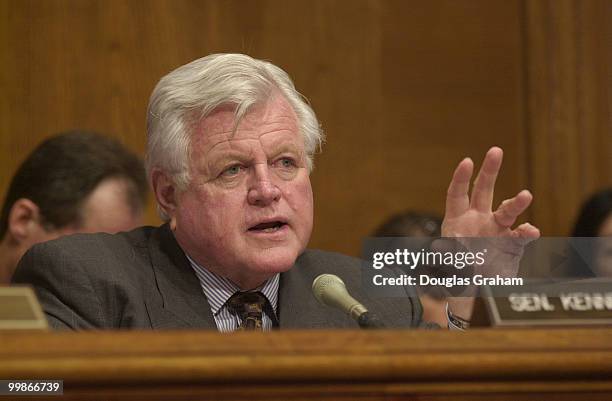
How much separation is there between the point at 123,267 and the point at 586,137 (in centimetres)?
228

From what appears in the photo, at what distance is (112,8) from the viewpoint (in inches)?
140

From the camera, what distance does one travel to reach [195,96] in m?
1.94

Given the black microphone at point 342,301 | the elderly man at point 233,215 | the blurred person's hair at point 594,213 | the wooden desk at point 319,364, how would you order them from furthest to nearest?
the blurred person's hair at point 594,213
the elderly man at point 233,215
the black microphone at point 342,301
the wooden desk at point 319,364

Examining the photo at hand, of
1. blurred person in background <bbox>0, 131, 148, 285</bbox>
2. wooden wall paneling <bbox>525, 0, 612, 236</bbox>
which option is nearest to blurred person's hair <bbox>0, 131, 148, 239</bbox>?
blurred person in background <bbox>0, 131, 148, 285</bbox>

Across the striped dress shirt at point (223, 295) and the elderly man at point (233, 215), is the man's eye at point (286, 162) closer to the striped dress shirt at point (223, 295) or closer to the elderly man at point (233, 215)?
the elderly man at point (233, 215)

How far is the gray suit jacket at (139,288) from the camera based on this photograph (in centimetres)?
175

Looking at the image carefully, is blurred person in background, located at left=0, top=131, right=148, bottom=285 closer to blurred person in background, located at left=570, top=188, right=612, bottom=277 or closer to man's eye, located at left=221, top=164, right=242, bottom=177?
man's eye, located at left=221, top=164, right=242, bottom=177

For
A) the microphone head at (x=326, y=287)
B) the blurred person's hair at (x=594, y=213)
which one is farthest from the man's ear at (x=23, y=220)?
the blurred person's hair at (x=594, y=213)

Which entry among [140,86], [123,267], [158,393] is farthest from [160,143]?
[140,86]

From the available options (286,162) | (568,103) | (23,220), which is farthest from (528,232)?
(568,103)

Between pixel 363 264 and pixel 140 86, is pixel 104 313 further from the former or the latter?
pixel 140 86

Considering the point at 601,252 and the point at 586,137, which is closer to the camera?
the point at 601,252

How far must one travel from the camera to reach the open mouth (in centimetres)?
190

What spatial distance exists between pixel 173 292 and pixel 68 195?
109 cm
